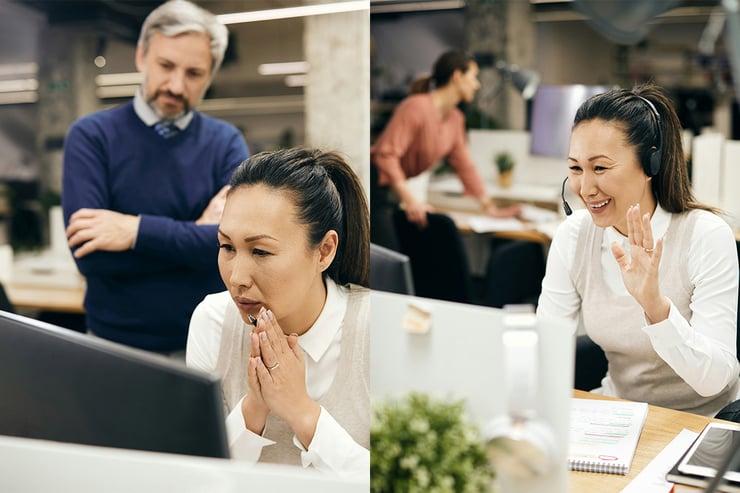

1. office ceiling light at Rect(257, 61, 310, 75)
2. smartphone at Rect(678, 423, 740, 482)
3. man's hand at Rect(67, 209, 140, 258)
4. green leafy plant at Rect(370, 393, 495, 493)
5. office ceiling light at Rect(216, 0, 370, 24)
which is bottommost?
smartphone at Rect(678, 423, 740, 482)

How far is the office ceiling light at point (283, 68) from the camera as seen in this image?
1.75 metres

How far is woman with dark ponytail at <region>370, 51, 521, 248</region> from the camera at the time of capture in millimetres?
1624

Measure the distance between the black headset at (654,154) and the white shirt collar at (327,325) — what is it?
29.1 inches

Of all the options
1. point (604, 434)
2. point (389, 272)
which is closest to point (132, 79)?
point (389, 272)

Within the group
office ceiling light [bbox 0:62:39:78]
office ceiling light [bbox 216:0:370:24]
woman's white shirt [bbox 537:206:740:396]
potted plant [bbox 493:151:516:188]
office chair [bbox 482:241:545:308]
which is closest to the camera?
woman's white shirt [bbox 537:206:740:396]

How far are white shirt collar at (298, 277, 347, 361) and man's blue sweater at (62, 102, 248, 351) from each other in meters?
0.33

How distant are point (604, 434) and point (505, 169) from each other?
2619mm

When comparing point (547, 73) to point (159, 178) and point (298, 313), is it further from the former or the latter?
point (298, 313)

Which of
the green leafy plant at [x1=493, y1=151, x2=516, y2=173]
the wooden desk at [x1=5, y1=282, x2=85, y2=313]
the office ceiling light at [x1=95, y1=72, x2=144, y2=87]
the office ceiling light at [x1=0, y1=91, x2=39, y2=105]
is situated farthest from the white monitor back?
the green leafy plant at [x1=493, y1=151, x2=516, y2=173]

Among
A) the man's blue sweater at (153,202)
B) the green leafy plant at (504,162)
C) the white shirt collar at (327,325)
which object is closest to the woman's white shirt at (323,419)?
the white shirt collar at (327,325)

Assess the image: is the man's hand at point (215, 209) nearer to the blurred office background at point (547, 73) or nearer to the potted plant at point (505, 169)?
the blurred office background at point (547, 73)

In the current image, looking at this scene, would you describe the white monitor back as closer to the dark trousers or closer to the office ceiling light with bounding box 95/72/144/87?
the dark trousers

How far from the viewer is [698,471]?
49.4 inches

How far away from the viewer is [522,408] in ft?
3.46
